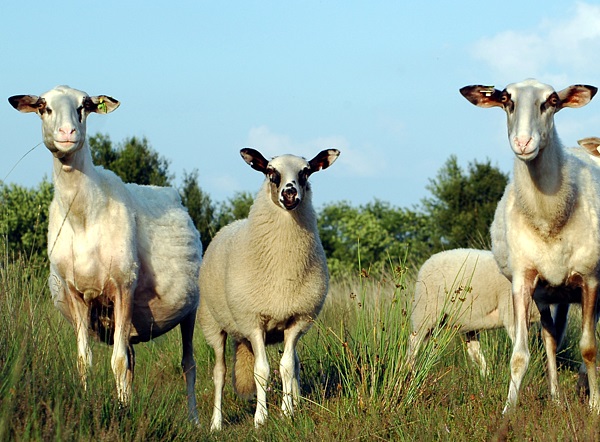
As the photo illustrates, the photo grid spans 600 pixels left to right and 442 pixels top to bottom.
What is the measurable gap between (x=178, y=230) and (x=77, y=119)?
1755 millimetres

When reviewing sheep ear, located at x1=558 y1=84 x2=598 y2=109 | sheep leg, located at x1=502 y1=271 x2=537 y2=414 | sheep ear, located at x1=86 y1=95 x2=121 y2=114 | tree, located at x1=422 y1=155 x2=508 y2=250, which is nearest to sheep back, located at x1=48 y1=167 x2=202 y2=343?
sheep ear, located at x1=86 y1=95 x2=121 y2=114

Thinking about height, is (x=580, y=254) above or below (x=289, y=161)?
below

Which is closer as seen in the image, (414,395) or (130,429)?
(130,429)

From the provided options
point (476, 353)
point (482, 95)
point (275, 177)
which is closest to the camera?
point (482, 95)

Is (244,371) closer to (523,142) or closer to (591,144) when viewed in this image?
(523,142)

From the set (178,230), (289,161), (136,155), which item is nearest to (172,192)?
(178,230)

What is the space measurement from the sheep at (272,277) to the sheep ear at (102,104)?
49.5 inches

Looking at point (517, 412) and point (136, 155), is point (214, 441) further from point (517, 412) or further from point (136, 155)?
point (136, 155)

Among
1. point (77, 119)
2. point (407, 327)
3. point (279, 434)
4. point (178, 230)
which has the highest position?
point (77, 119)

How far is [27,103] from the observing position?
7.99m

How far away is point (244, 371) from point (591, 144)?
375 cm

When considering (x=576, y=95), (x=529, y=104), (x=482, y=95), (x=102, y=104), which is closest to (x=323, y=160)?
(x=482, y=95)

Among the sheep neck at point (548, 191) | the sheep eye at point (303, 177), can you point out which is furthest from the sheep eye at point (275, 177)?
the sheep neck at point (548, 191)

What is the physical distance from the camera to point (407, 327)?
703 cm
